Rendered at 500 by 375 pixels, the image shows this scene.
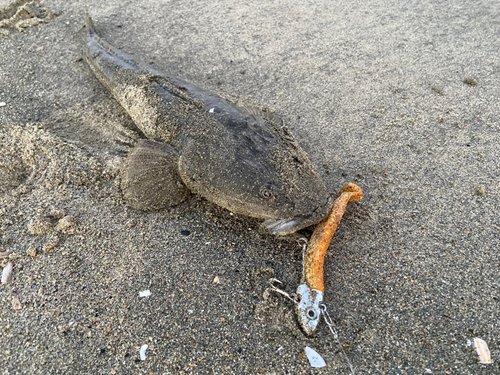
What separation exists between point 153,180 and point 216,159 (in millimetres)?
656

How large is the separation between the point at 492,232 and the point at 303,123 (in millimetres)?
2114

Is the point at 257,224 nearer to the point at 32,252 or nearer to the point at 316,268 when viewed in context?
the point at 316,268

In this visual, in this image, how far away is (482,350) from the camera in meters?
2.24

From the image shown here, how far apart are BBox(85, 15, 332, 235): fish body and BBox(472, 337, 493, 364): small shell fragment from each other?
1284mm

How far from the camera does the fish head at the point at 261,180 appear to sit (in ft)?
8.94

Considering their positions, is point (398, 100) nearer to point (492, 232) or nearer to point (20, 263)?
point (492, 232)

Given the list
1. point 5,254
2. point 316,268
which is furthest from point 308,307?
point 5,254

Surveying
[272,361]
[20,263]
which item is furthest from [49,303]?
[272,361]

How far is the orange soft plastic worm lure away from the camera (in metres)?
2.42

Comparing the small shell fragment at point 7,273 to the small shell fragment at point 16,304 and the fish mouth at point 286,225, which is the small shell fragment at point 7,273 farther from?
the fish mouth at point 286,225

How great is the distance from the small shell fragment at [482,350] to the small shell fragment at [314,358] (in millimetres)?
988

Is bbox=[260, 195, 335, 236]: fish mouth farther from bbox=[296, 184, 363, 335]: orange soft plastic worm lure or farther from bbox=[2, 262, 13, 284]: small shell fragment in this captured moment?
bbox=[2, 262, 13, 284]: small shell fragment

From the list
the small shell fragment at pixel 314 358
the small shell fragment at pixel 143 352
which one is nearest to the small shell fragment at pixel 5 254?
the small shell fragment at pixel 143 352

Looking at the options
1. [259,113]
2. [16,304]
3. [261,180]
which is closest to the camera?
[16,304]
